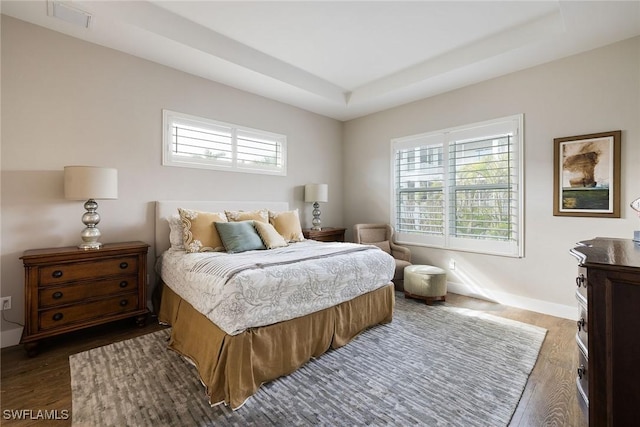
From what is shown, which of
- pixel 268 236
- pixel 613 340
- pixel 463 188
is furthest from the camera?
pixel 463 188

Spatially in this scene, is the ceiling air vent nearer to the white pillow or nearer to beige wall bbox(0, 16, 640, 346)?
beige wall bbox(0, 16, 640, 346)

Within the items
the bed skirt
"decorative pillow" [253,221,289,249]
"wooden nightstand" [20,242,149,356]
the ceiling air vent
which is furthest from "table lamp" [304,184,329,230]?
the ceiling air vent

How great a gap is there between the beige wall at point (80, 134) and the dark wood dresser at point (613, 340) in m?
3.55

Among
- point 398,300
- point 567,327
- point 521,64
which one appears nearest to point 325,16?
point 521,64

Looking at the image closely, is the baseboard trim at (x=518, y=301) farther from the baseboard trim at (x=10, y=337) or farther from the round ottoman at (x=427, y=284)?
the baseboard trim at (x=10, y=337)

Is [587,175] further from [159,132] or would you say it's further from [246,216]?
[159,132]

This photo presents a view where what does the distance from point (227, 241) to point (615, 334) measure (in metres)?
2.70

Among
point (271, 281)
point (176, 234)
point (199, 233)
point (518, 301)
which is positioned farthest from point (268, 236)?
point (518, 301)

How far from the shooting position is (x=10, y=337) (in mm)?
2418

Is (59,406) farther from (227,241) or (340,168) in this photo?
(340,168)

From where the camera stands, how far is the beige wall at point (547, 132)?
8.85ft

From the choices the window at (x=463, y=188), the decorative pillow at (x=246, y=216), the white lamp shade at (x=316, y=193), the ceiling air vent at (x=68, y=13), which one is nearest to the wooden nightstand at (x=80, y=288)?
the decorative pillow at (x=246, y=216)

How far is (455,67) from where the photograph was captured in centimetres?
327

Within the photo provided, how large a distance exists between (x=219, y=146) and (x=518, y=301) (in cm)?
416
